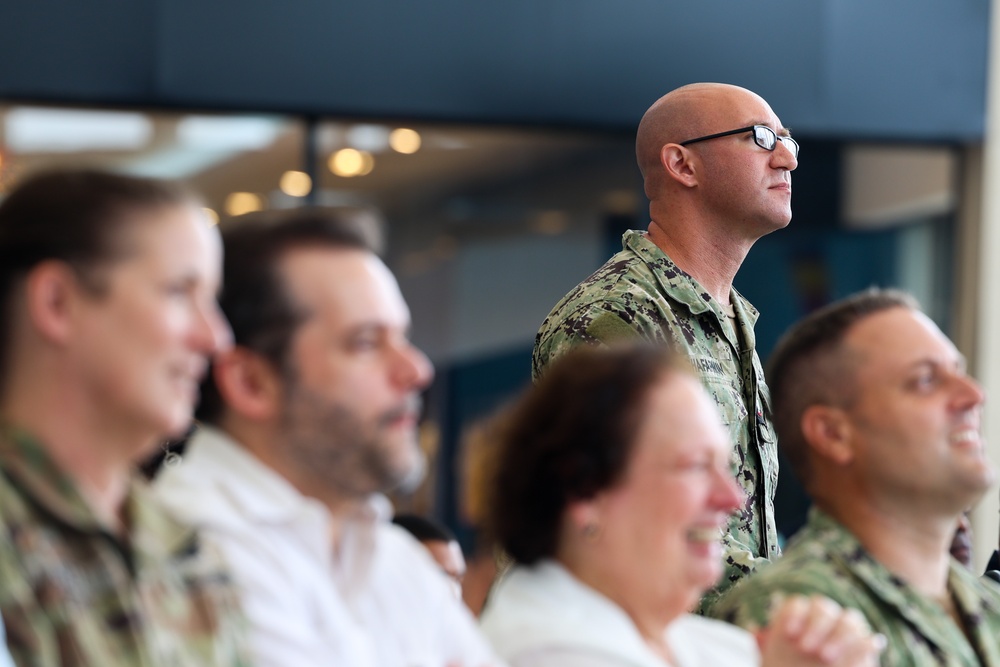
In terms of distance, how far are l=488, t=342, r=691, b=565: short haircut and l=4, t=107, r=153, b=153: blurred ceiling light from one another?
4.95 m

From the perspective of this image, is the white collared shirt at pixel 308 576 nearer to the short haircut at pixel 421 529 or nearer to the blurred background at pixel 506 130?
the short haircut at pixel 421 529

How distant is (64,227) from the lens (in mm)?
1819

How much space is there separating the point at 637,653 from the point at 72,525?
81 centimetres

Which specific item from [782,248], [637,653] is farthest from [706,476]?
[782,248]

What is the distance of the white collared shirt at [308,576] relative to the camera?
1.97 m

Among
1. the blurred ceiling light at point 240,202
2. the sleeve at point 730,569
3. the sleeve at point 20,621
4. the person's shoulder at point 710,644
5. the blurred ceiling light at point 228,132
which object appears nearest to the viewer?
the sleeve at point 20,621

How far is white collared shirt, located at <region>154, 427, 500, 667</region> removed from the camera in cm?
197

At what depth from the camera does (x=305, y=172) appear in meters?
7.14

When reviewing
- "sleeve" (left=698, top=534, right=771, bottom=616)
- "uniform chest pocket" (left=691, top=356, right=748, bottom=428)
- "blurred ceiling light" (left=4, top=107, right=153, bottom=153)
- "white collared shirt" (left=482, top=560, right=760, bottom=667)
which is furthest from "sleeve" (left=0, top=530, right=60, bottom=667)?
"blurred ceiling light" (left=4, top=107, right=153, bottom=153)

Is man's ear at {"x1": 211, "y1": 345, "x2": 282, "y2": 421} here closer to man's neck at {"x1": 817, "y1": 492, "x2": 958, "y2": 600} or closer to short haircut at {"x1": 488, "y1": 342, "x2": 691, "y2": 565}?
short haircut at {"x1": 488, "y1": 342, "x2": 691, "y2": 565}

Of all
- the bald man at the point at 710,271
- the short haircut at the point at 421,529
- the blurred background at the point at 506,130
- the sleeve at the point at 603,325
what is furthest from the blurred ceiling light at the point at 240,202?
the sleeve at the point at 603,325

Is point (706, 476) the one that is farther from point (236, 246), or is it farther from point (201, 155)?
point (201, 155)

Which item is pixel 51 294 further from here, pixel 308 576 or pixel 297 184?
pixel 297 184

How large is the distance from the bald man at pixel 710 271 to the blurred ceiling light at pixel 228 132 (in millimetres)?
3381
